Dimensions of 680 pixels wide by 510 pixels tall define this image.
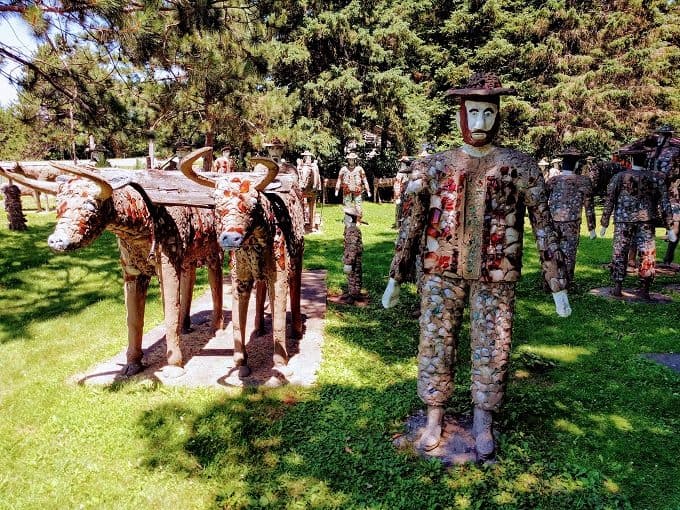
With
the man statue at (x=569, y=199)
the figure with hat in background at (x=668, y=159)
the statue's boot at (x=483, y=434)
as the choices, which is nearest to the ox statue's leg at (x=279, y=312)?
the statue's boot at (x=483, y=434)

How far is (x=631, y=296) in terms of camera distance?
8203mm

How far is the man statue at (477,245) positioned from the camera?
3541 mm

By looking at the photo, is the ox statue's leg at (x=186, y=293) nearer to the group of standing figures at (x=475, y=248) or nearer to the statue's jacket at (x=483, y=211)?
the group of standing figures at (x=475, y=248)

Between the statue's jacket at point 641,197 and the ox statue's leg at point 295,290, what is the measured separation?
5535mm

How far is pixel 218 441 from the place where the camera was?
411cm

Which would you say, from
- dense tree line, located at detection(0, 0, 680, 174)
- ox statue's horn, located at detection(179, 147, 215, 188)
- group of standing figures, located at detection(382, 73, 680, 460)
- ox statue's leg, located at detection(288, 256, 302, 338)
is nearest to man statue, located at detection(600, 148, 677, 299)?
group of standing figures, located at detection(382, 73, 680, 460)

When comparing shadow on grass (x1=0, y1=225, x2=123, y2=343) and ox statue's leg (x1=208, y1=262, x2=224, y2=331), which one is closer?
ox statue's leg (x1=208, y1=262, x2=224, y2=331)

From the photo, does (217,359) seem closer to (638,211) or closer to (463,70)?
(638,211)

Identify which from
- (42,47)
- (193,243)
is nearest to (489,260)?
(193,243)

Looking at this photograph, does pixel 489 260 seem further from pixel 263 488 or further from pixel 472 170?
pixel 263 488

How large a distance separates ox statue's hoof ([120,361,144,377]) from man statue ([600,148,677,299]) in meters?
7.49

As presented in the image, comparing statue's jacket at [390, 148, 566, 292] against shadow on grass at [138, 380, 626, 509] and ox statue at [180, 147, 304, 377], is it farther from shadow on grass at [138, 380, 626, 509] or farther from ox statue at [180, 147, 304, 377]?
shadow on grass at [138, 380, 626, 509]

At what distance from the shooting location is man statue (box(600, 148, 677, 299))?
765 centimetres

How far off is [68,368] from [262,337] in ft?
7.41
